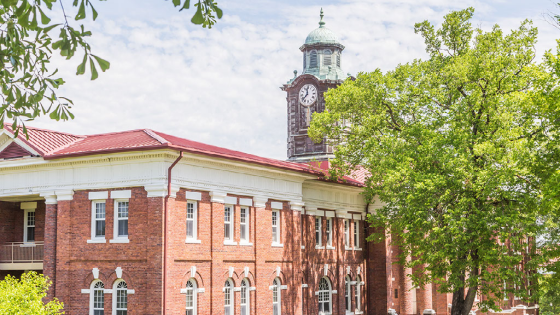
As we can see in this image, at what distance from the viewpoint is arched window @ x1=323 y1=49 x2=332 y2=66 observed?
5516cm

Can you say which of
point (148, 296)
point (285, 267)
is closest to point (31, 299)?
point (148, 296)

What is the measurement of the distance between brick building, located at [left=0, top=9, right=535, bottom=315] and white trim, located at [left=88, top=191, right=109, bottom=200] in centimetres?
5

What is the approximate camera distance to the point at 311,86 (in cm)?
5425

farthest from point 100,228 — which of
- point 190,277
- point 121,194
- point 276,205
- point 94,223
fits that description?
point 276,205

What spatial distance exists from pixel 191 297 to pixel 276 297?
6562mm

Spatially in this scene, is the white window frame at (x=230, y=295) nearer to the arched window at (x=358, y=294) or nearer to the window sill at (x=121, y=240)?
the window sill at (x=121, y=240)

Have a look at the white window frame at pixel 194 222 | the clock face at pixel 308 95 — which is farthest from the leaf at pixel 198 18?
the clock face at pixel 308 95

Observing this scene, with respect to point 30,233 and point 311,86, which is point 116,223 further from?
point 311,86

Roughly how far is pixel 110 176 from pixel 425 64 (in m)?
16.1

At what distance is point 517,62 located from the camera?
3073cm

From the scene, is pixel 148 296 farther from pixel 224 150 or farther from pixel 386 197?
pixel 386 197

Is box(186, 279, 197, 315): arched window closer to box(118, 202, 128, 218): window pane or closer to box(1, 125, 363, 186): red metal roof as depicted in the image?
box(118, 202, 128, 218): window pane

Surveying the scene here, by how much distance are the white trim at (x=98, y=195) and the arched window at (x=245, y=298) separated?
24.9 ft

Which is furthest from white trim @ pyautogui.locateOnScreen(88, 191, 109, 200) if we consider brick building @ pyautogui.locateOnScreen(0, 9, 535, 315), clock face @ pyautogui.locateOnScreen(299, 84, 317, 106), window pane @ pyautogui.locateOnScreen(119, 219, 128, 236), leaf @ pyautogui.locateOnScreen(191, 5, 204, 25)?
clock face @ pyautogui.locateOnScreen(299, 84, 317, 106)
